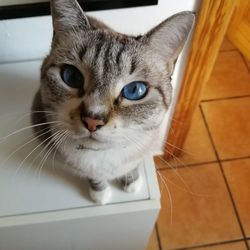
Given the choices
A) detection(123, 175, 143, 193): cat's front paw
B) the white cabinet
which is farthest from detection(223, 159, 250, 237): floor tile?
detection(123, 175, 143, 193): cat's front paw

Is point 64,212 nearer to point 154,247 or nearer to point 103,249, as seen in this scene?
point 103,249

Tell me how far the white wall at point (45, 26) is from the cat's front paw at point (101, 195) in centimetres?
39

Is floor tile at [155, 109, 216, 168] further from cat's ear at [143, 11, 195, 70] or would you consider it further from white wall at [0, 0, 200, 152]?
cat's ear at [143, 11, 195, 70]

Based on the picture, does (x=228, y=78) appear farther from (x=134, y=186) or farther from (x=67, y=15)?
(x=67, y=15)

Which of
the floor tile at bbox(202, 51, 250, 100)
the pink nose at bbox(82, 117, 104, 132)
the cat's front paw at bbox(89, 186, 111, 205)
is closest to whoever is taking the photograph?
the pink nose at bbox(82, 117, 104, 132)

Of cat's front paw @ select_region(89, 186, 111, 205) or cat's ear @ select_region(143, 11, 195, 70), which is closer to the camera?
cat's ear @ select_region(143, 11, 195, 70)

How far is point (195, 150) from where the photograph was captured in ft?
4.86

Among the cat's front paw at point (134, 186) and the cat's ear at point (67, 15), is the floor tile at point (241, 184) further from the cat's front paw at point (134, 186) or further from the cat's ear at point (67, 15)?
the cat's ear at point (67, 15)

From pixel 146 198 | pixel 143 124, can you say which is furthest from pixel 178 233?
pixel 143 124

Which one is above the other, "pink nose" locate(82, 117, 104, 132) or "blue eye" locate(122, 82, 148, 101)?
"blue eye" locate(122, 82, 148, 101)

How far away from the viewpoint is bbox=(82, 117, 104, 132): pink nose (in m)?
0.61

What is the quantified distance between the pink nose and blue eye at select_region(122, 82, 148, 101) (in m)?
0.07

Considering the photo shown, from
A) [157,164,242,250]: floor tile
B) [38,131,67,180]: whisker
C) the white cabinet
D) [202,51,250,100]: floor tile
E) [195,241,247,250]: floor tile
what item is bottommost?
[195,241,247,250]: floor tile

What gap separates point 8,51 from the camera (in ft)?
3.26
